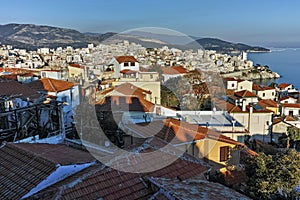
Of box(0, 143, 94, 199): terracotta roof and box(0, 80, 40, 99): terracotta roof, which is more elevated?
box(0, 80, 40, 99): terracotta roof

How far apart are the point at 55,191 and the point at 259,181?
4129 millimetres

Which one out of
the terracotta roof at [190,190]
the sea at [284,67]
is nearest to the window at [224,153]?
the terracotta roof at [190,190]

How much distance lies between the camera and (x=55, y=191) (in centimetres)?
300

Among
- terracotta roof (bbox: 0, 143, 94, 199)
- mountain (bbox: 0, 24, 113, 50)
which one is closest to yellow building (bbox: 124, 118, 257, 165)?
terracotta roof (bbox: 0, 143, 94, 199)

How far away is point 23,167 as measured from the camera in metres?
3.60

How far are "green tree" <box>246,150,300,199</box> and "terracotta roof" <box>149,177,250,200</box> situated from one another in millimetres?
2454

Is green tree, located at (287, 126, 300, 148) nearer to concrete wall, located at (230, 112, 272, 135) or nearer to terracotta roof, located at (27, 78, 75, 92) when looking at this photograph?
concrete wall, located at (230, 112, 272, 135)

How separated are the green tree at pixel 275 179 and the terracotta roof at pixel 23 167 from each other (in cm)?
356

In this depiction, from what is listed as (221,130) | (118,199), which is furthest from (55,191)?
(221,130)

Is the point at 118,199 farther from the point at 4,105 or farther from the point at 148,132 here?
the point at 4,105

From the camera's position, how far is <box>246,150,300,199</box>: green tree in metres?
5.63

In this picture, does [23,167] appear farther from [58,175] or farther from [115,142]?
[115,142]

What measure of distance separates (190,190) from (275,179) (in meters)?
3.33

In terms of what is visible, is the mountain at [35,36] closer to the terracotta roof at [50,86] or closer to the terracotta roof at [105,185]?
the terracotta roof at [50,86]
